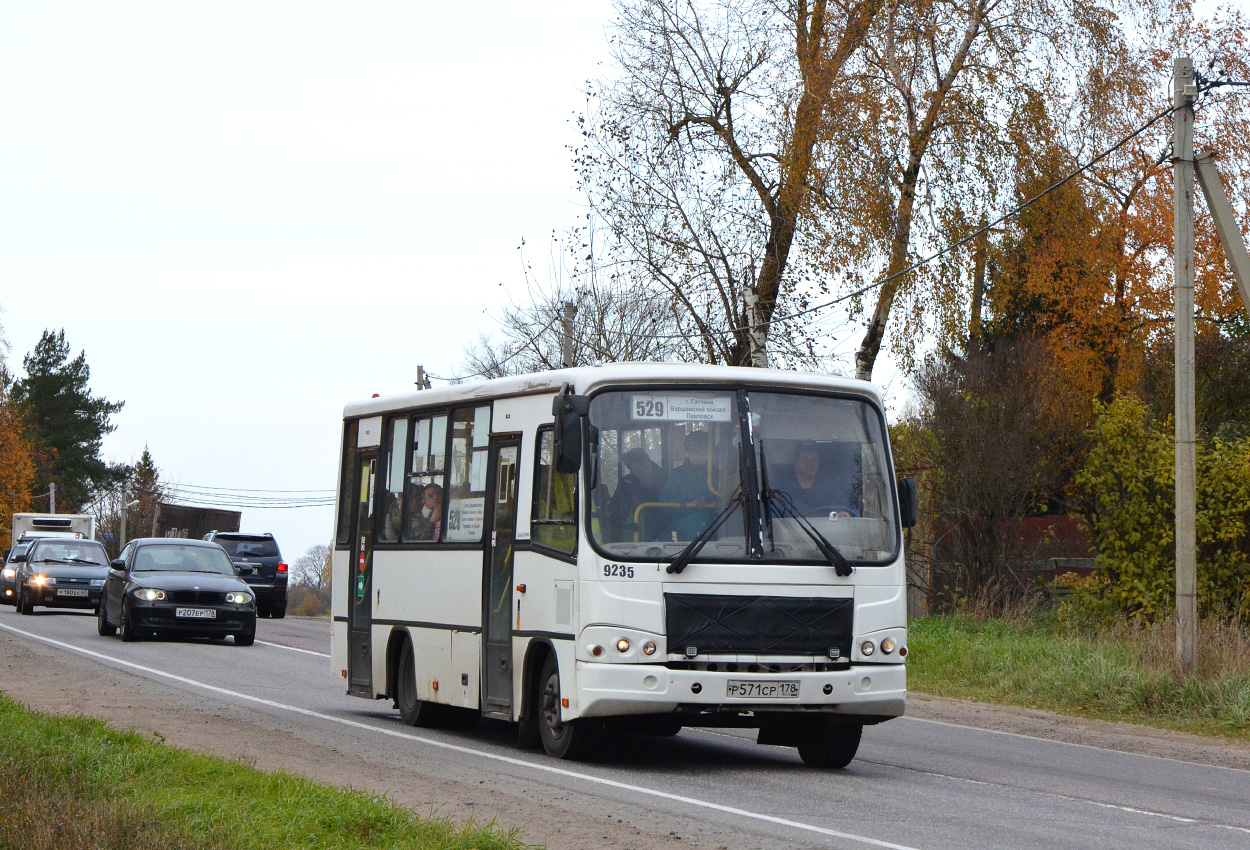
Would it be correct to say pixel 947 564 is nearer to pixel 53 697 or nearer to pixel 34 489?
pixel 53 697

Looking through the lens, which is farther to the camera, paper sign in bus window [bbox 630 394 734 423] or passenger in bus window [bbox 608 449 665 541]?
paper sign in bus window [bbox 630 394 734 423]

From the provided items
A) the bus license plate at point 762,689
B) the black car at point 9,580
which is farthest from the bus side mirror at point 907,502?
the black car at point 9,580

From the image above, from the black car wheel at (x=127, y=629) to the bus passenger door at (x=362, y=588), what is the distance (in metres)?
10.3

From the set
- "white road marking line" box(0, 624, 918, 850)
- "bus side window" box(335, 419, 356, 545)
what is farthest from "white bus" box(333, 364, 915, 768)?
"bus side window" box(335, 419, 356, 545)

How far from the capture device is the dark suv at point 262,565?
37.8 m

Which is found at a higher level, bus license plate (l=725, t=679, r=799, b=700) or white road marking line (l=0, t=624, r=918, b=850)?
bus license plate (l=725, t=679, r=799, b=700)

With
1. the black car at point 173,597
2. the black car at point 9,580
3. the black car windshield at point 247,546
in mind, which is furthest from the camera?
the black car at point 9,580

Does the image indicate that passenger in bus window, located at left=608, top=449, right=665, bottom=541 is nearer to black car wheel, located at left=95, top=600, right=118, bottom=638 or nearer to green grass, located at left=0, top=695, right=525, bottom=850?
green grass, located at left=0, top=695, right=525, bottom=850

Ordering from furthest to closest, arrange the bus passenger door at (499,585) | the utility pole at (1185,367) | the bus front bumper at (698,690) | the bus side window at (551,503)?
the utility pole at (1185,367)
the bus passenger door at (499,585)
the bus side window at (551,503)
the bus front bumper at (698,690)

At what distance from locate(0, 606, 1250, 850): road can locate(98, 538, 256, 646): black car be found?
6.70m

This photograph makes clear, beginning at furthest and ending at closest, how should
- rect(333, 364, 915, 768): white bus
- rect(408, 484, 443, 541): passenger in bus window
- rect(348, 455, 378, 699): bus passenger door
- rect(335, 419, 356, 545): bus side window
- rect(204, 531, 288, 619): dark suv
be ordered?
rect(204, 531, 288, 619): dark suv
rect(335, 419, 356, 545): bus side window
rect(348, 455, 378, 699): bus passenger door
rect(408, 484, 443, 541): passenger in bus window
rect(333, 364, 915, 768): white bus

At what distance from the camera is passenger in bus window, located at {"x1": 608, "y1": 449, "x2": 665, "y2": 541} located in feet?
37.0

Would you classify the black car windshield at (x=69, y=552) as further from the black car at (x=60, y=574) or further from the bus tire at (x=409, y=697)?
the bus tire at (x=409, y=697)

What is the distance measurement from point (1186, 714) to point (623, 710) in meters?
7.98
